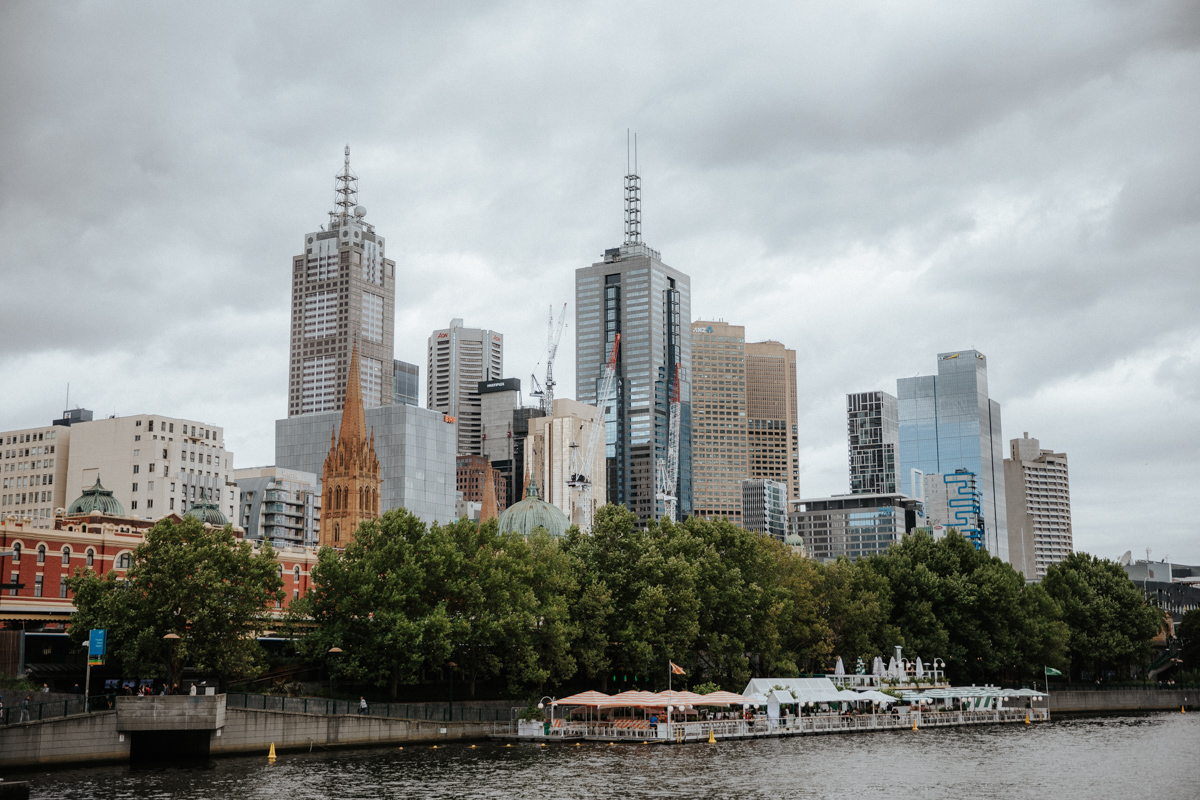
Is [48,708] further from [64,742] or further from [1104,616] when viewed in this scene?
[1104,616]

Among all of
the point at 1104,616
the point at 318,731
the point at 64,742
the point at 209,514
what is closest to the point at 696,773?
the point at 318,731

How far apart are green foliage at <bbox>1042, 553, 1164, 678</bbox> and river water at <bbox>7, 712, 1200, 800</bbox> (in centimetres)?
5992

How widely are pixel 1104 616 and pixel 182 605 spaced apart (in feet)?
399

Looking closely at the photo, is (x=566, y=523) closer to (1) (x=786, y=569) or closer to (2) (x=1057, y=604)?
(1) (x=786, y=569)

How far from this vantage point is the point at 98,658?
289 feet

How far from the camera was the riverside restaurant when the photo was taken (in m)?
102

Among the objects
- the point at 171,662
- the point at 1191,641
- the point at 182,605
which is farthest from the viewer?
the point at 1191,641

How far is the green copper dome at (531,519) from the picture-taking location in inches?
7485

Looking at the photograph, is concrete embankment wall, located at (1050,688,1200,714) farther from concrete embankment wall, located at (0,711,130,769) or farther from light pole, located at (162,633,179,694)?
concrete embankment wall, located at (0,711,130,769)

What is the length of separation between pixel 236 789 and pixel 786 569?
82166mm

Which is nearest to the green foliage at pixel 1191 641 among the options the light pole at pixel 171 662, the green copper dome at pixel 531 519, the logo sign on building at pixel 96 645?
the green copper dome at pixel 531 519

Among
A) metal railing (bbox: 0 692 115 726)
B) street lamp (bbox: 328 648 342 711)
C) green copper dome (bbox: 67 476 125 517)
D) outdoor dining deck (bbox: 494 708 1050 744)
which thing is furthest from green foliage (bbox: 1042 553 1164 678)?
green copper dome (bbox: 67 476 125 517)

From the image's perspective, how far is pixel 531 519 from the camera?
192m

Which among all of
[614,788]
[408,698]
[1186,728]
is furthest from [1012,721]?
[614,788]
